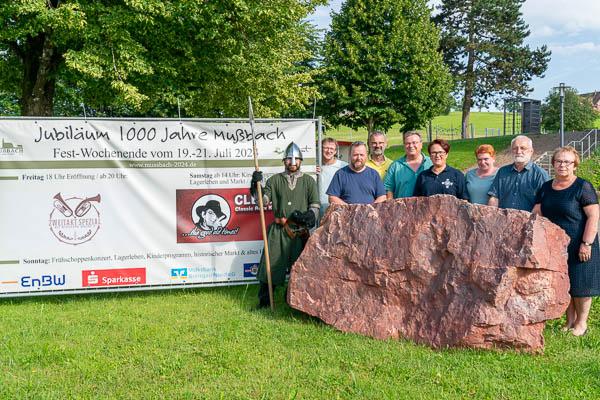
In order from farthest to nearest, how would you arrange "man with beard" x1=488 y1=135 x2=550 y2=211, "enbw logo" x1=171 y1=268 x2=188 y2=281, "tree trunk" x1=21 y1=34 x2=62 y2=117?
"tree trunk" x1=21 y1=34 x2=62 y2=117 < "enbw logo" x1=171 y1=268 x2=188 y2=281 < "man with beard" x1=488 y1=135 x2=550 y2=211

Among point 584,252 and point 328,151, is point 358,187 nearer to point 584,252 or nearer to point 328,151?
point 328,151

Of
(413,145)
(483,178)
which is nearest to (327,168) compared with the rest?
(413,145)

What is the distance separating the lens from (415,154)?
21.7ft

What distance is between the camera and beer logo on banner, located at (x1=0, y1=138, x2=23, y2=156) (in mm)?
6531

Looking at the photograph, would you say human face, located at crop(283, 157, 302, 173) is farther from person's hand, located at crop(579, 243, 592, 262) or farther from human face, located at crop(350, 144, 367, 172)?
person's hand, located at crop(579, 243, 592, 262)

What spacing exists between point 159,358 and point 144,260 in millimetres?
2130

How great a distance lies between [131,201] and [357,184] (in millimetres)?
2896

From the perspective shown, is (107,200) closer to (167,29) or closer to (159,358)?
(159,358)

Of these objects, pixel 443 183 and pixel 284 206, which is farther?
pixel 284 206

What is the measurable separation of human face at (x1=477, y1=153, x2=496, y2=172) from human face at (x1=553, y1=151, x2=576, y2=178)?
0.84 metres

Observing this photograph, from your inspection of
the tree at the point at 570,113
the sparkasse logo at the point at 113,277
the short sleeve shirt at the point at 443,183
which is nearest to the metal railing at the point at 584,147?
the tree at the point at 570,113

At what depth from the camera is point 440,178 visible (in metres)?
6.18

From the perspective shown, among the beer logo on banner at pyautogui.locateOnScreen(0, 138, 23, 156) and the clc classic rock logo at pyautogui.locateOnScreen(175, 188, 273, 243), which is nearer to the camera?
the beer logo on banner at pyautogui.locateOnScreen(0, 138, 23, 156)

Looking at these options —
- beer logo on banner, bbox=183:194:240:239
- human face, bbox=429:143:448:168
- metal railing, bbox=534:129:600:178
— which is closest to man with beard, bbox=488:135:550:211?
human face, bbox=429:143:448:168
